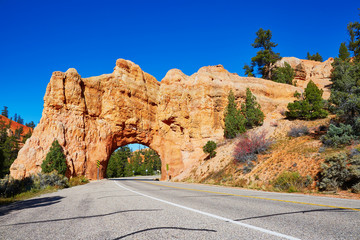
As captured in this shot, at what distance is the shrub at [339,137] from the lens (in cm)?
1697

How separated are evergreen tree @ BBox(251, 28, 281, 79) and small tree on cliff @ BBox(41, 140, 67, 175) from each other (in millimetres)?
47172

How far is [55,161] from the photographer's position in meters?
29.2

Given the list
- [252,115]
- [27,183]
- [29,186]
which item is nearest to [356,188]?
[29,186]

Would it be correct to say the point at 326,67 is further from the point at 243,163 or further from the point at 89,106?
the point at 89,106

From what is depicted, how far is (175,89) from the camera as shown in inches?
1716

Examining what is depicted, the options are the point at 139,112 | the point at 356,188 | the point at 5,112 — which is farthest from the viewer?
the point at 5,112

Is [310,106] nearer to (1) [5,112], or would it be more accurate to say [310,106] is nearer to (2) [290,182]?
(2) [290,182]

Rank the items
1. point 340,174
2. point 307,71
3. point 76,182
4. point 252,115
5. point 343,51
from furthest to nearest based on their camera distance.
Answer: point 307,71 < point 343,51 < point 252,115 < point 76,182 < point 340,174

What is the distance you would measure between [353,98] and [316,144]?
17.9 ft

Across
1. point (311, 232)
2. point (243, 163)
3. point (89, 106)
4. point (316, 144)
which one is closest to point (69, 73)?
point (89, 106)

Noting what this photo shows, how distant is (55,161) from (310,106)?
3514 cm

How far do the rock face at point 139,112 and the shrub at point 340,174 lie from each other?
78.4ft

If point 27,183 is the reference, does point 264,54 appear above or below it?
above

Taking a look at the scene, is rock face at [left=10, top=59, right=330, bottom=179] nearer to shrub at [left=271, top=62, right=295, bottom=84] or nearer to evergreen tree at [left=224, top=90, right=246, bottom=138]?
evergreen tree at [left=224, top=90, right=246, bottom=138]
